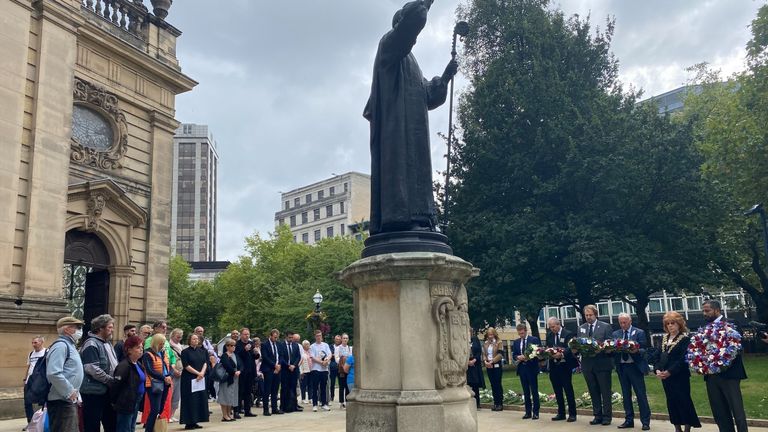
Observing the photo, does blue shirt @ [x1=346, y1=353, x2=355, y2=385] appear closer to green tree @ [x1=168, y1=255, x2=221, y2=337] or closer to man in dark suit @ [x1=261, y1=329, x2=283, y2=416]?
man in dark suit @ [x1=261, y1=329, x2=283, y2=416]

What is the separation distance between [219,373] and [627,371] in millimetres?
8437

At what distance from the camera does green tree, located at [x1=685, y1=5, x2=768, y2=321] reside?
929 inches

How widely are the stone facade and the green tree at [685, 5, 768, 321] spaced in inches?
826

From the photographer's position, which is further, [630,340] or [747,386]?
[747,386]

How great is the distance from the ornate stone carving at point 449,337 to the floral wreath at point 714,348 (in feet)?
12.4

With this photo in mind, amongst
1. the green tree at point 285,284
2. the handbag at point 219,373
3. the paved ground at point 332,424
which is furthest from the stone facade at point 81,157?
the green tree at point 285,284

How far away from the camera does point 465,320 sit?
7.25 metres

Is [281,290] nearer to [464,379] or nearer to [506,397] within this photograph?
[506,397]

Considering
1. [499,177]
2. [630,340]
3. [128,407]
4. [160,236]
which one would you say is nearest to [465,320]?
[128,407]

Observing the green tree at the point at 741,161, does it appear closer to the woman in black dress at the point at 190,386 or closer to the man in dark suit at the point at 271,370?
the man in dark suit at the point at 271,370

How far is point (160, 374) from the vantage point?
33.2ft

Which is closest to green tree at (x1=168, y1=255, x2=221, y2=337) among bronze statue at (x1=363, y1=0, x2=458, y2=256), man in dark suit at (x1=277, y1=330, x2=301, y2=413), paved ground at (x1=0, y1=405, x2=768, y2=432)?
man in dark suit at (x1=277, y1=330, x2=301, y2=413)

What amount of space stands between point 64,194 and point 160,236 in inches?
157

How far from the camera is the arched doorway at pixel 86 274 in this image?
696 inches
